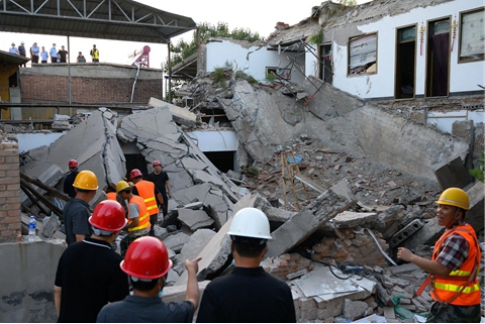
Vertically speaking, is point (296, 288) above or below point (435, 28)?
below

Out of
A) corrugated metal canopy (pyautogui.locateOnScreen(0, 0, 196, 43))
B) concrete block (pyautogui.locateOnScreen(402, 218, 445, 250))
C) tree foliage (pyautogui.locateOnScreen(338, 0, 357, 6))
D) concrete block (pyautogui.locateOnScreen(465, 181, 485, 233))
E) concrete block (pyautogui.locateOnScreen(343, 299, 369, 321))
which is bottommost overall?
concrete block (pyautogui.locateOnScreen(343, 299, 369, 321))

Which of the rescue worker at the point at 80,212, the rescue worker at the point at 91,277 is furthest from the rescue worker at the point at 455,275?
the rescue worker at the point at 80,212

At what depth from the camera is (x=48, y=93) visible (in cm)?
2058

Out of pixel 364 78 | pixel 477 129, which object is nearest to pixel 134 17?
pixel 364 78

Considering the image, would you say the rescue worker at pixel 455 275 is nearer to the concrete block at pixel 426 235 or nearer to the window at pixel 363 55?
the concrete block at pixel 426 235

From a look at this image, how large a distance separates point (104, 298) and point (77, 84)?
66.6 ft

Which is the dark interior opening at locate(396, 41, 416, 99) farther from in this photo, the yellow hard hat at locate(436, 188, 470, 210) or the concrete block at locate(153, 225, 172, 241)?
the yellow hard hat at locate(436, 188, 470, 210)

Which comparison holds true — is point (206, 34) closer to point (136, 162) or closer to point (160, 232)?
point (136, 162)

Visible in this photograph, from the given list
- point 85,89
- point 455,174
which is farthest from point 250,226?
point 85,89

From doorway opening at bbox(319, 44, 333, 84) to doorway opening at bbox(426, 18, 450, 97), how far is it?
4.84 m

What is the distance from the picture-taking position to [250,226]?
2.43 meters

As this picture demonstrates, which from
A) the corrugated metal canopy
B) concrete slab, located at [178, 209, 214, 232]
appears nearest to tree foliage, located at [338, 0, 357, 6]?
the corrugated metal canopy

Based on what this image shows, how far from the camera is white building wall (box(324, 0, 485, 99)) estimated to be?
1270cm

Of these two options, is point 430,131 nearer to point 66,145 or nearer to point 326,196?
point 326,196
